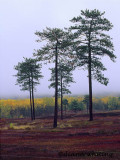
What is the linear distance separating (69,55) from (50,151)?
16300 millimetres

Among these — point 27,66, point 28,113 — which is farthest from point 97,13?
point 28,113

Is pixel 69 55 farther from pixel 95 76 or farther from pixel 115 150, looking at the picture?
pixel 115 150

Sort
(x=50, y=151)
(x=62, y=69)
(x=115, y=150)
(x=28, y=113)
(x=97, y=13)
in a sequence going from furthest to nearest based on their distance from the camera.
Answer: (x=28, y=113), (x=62, y=69), (x=97, y=13), (x=50, y=151), (x=115, y=150)

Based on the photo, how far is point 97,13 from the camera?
2517 cm

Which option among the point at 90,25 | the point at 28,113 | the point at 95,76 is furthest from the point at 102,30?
the point at 28,113

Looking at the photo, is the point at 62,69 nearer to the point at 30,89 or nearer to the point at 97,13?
the point at 30,89

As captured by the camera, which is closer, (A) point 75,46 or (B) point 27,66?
(A) point 75,46

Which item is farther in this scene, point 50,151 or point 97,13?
point 97,13

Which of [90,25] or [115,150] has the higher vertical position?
[90,25]

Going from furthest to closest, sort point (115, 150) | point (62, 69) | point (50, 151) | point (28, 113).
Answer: point (28, 113) < point (62, 69) < point (50, 151) < point (115, 150)

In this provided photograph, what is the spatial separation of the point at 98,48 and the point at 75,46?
105 inches

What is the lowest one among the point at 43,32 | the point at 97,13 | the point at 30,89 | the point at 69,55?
the point at 30,89

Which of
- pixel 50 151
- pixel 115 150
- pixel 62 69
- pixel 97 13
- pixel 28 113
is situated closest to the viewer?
pixel 115 150

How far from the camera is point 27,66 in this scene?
4372 cm
